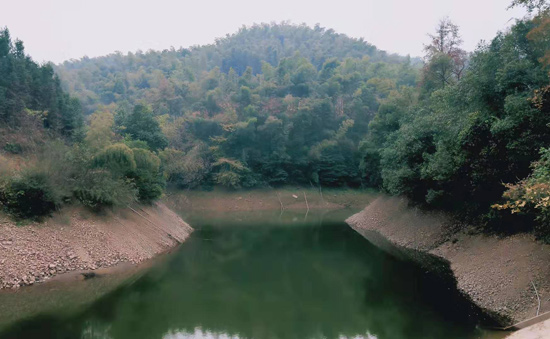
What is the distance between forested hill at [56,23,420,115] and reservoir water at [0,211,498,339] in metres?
39.1

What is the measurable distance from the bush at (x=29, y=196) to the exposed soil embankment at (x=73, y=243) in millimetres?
567

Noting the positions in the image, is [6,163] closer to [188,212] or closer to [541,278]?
[541,278]

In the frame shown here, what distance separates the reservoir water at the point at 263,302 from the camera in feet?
39.4

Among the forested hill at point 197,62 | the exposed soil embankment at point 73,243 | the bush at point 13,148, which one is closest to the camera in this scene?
the exposed soil embankment at point 73,243

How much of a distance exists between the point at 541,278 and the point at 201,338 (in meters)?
10.2

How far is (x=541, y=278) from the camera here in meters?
12.7

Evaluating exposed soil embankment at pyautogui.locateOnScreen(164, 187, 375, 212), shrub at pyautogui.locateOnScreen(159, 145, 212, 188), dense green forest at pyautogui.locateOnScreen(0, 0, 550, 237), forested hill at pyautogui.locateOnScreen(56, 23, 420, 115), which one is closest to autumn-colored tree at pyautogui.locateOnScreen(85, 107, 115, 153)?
dense green forest at pyautogui.locateOnScreen(0, 0, 550, 237)

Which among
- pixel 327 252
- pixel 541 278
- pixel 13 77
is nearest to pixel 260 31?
pixel 13 77

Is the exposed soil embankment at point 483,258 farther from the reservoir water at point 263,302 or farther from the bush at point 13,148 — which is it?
the bush at point 13,148

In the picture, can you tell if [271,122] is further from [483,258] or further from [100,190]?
[483,258]

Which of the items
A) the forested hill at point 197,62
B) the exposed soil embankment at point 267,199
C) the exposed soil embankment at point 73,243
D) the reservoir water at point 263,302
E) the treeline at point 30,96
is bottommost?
the exposed soil embankment at point 267,199

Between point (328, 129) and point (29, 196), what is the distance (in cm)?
4015

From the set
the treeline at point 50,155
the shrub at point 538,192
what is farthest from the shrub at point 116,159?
the shrub at point 538,192

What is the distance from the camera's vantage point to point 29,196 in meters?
17.0
